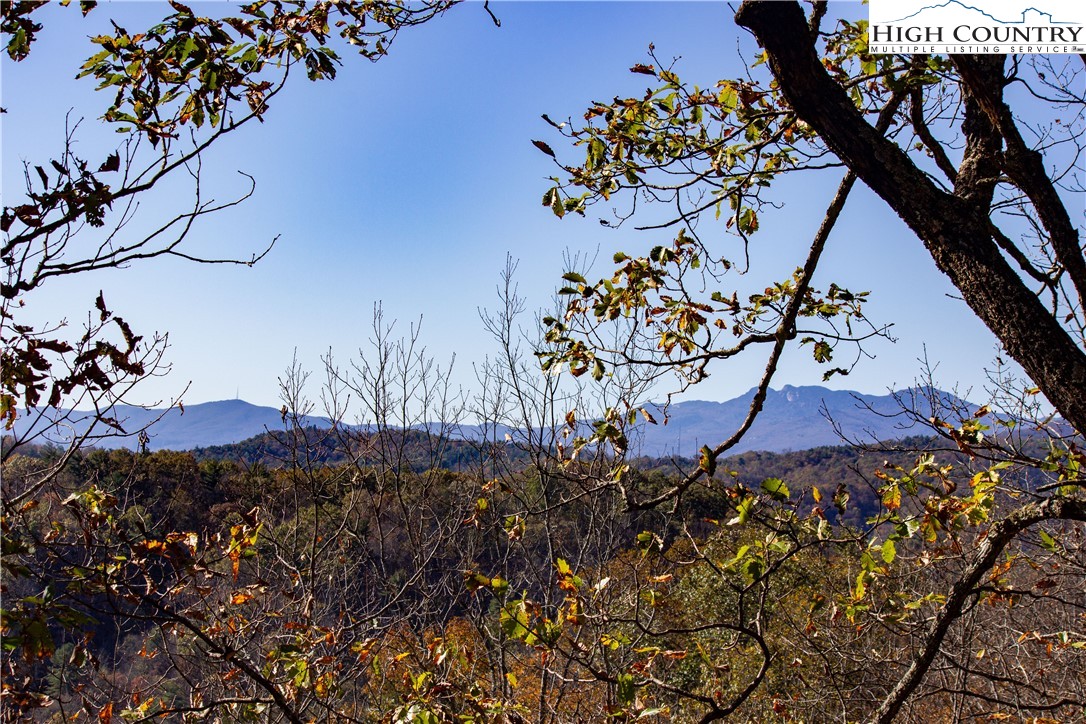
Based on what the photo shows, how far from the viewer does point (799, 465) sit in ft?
129

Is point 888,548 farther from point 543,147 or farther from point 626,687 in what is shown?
point 543,147

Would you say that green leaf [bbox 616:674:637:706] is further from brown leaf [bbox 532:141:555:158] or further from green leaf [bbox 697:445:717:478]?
brown leaf [bbox 532:141:555:158]

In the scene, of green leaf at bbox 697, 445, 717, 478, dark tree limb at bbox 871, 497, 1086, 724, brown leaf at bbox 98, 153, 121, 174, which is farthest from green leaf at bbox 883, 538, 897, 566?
brown leaf at bbox 98, 153, 121, 174

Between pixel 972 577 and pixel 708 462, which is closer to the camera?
pixel 708 462

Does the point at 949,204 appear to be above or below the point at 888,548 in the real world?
above

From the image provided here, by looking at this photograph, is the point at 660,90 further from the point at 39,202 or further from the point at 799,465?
the point at 799,465

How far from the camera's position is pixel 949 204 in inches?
65.6

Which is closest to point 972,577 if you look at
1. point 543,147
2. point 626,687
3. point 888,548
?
point 888,548

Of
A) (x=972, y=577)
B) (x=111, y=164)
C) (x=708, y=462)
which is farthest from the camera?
(x=972, y=577)

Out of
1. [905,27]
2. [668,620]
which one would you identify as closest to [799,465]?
[668,620]

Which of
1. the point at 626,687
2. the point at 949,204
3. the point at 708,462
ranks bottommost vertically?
the point at 626,687

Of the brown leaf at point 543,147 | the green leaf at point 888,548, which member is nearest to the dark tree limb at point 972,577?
the green leaf at point 888,548

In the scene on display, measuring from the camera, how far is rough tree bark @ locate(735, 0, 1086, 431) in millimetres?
1587

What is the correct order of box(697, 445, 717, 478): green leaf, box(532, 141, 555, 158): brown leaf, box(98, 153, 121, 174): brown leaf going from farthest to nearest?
1. box(532, 141, 555, 158): brown leaf
2. box(697, 445, 717, 478): green leaf
3. box(98, 153, 121, 174): brown leaf
